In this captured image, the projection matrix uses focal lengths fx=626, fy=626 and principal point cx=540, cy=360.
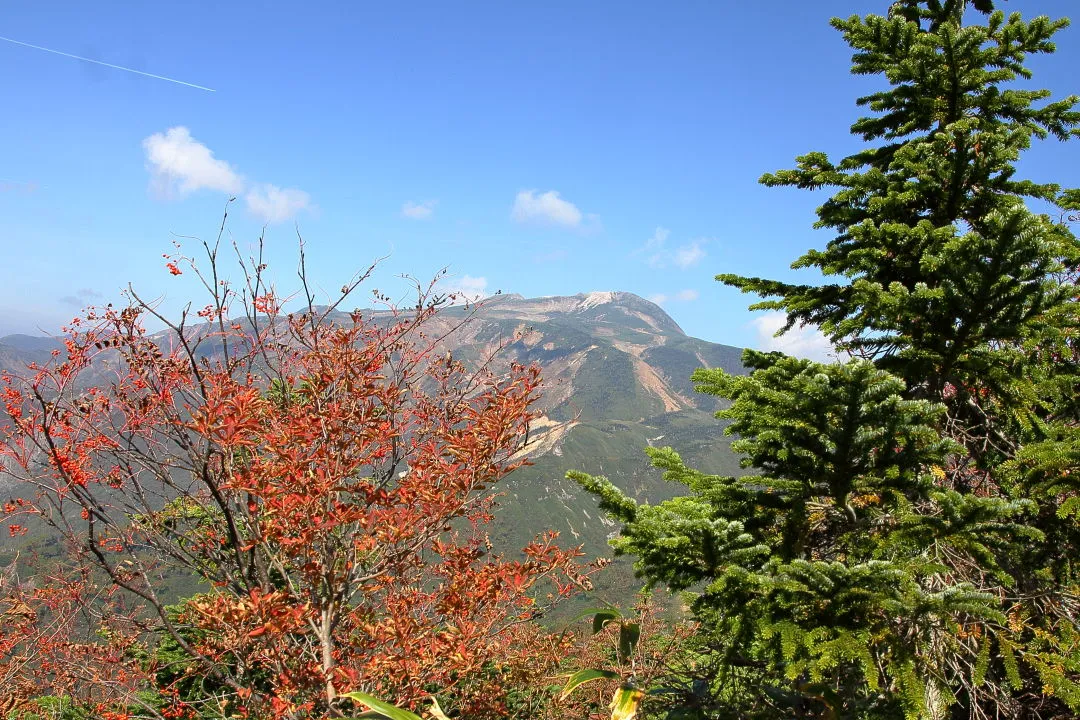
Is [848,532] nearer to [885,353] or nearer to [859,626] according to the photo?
[859,626]

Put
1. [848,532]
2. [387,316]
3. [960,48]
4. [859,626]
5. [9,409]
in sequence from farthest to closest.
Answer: [387,316] → [960,48] → [848,532] → [9,409] → [859,626]

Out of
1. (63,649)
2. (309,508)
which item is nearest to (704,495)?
(309,508)

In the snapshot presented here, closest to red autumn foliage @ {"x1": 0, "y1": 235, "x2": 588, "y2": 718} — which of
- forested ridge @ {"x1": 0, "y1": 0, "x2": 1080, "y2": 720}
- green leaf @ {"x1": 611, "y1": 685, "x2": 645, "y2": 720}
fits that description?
forested ridge @ {"x1": 0, "y1": 0, "x2": 1080, "y2": 720}

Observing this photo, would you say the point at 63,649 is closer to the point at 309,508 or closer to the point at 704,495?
the point at 309,508

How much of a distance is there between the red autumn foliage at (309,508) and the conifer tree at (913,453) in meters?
0.97

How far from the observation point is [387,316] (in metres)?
6.28

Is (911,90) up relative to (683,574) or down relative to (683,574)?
up

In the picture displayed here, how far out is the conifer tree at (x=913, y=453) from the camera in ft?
12.2

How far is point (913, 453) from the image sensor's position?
421 centimetres

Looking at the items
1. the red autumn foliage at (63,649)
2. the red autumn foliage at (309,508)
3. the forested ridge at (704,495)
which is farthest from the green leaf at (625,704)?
the red autumn foliage at (63,649)

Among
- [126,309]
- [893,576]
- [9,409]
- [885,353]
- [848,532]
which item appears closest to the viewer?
[893,576]

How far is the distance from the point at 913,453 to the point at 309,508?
387cm

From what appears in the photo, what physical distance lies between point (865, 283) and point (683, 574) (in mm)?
2578

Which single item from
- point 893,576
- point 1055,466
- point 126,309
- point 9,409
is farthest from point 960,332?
point 9,409
